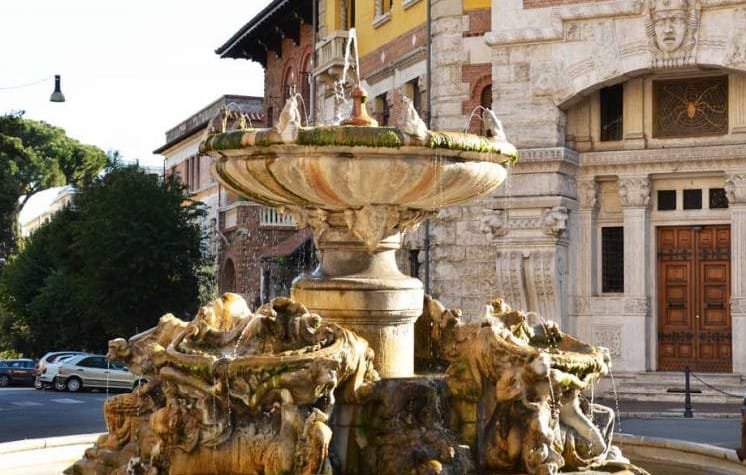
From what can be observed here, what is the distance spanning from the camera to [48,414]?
1077 inches

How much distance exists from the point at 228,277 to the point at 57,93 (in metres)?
16.4

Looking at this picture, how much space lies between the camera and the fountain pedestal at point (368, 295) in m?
11.9

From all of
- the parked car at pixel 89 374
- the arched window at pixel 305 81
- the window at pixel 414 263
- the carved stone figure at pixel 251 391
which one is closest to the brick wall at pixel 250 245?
the arched window at pixel 305 81

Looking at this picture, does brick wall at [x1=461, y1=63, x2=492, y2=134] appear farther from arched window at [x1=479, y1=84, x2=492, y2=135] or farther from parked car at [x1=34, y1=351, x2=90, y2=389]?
parked car at [x1=34, y1=351, x2=90, y2=389]

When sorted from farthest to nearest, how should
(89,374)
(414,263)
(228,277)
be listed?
1. (228,277)
2. (89,374)
3. (414,263)

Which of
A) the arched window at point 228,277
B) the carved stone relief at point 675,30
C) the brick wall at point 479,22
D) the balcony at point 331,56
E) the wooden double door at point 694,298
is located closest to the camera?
the carved stone relief at point 675,30

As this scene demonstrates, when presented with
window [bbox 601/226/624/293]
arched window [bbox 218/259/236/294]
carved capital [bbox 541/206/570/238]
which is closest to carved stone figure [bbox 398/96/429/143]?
carved capital [bbox 541/206/570/238]

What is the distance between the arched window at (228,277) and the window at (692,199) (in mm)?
23910

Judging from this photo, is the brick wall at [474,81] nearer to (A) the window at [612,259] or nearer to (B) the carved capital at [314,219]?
(A) the window at [612,259]

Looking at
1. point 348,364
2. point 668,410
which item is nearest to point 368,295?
point 348,364

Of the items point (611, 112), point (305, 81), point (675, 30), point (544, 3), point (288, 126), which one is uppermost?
point (305, 81)

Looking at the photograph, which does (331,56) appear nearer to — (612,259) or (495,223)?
(495,223)

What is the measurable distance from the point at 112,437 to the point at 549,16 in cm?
1702

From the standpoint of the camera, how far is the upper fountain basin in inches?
444
